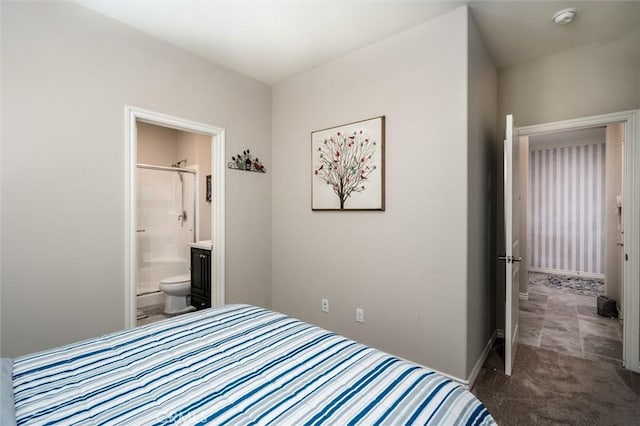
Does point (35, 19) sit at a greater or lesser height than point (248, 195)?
greater

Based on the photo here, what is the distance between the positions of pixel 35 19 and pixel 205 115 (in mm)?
1168

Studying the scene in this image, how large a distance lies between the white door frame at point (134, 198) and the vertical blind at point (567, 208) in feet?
19.6

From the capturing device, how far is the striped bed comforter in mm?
866

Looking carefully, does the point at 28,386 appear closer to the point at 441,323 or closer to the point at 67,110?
the point at 67,110

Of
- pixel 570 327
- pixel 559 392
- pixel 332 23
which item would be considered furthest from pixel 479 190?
pixel 570 327

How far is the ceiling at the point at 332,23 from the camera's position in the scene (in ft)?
6.51

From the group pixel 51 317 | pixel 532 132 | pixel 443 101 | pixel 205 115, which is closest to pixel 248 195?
pixel 205 115

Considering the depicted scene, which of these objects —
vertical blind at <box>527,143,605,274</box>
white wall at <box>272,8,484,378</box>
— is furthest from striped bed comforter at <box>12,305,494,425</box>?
vertical blind at <box>527,143,605,274</box>

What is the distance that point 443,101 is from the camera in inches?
82.6

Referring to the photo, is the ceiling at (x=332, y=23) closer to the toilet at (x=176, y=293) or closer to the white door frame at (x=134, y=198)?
the white door frame at (x=134, y=198)

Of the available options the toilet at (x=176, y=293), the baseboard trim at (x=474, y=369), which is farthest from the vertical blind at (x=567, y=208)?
the toilet at (x=176, y=293)

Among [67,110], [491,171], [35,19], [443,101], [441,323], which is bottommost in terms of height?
[441,323]

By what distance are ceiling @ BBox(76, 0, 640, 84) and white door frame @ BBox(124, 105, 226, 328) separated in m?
0.66

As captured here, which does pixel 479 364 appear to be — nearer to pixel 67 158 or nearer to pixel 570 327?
pixel 570 327
